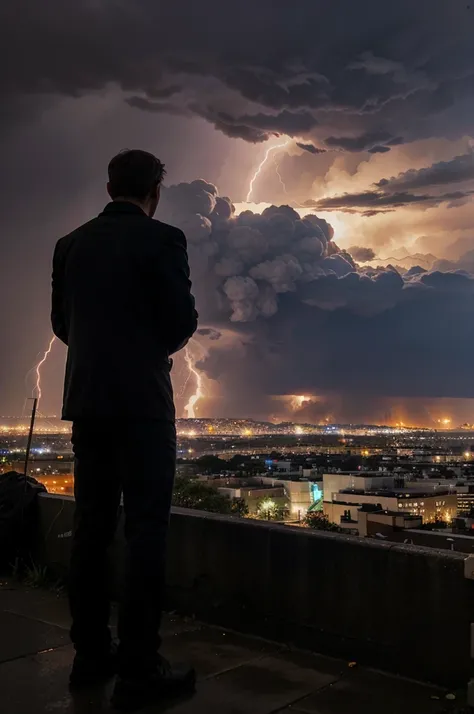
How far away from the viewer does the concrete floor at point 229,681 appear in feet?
7.61

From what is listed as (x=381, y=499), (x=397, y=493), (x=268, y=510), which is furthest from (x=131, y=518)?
(x=397, y=493)

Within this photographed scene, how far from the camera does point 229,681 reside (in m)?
2.57

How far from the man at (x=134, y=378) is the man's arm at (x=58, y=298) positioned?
0.13m

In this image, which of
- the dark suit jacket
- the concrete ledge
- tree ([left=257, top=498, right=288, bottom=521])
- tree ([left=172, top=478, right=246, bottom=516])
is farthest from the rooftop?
the dark suit jacket

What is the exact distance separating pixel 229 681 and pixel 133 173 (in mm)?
2033

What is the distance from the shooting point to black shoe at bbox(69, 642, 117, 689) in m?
2.42

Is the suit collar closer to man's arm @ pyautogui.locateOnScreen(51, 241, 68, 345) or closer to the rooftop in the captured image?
man's arm @ pyautogui.locateOnScreen(51, 241, 68, 345)

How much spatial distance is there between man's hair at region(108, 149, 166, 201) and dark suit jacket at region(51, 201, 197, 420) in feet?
0.43

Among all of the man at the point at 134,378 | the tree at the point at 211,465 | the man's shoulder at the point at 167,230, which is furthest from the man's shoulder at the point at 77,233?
the tree at the point at 211,465

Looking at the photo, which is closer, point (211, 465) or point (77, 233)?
point (77, 233)

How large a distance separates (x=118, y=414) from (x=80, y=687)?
1.09 metres

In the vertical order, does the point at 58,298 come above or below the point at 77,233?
below

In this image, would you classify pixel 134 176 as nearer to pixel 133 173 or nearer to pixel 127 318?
pixel 133 173

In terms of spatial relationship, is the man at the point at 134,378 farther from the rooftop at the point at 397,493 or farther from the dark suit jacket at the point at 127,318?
the rooftop at the point at 397,493
